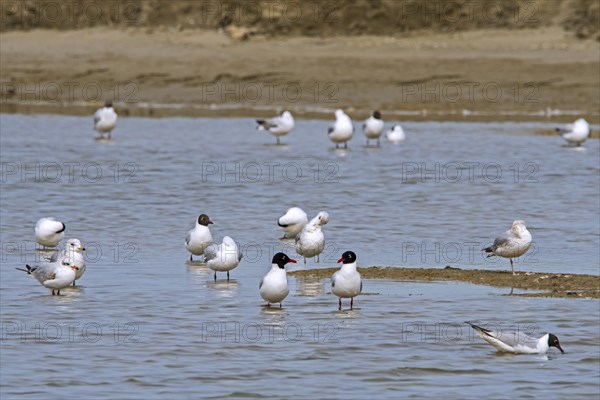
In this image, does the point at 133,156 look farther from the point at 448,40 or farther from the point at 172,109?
the point at 448,40

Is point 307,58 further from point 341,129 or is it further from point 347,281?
point 347,281

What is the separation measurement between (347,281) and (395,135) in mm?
17973

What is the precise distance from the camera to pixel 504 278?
16375 millimetres

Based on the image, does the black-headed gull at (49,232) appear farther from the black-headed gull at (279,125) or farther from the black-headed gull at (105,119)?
the black-headed gull at (105,119)

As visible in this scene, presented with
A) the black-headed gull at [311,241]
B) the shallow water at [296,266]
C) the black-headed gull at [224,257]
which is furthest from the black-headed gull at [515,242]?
the black-headed gull at [224,257]

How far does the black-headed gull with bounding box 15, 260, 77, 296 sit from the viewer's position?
1564 cm

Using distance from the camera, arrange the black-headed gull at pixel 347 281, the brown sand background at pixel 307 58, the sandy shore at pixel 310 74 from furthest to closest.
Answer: the brown sand background at pixel 307 58, the sandy shore at pixel 310 74, the black-headed gull at pixel 347 281

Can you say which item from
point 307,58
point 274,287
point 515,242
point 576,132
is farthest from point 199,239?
point 307,58

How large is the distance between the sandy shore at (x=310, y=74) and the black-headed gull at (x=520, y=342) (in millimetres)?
23745

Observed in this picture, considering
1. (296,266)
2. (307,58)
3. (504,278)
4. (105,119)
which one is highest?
(307,58)

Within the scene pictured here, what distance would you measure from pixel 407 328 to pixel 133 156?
17.7 m

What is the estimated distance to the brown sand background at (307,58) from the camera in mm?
37656

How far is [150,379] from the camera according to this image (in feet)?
39.5

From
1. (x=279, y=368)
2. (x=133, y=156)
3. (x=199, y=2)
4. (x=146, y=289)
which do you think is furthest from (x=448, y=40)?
(x=279, y=368)
